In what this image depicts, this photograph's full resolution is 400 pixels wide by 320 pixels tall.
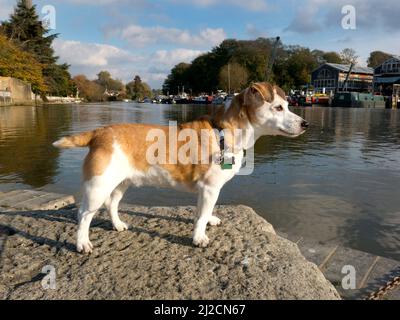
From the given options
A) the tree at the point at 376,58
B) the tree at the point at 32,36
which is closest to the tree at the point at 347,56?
the tree at the point at 376,58

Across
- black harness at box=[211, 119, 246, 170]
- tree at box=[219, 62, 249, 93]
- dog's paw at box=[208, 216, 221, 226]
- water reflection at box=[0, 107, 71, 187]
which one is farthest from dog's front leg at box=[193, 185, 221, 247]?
tree at box=[219, 62, 249, 93]

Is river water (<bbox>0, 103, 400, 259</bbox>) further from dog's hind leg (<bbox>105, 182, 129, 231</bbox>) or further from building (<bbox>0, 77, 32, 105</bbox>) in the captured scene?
building (<bbox>0, 77, 32, 105</bbox>)

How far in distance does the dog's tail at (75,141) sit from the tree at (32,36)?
64.3 metres

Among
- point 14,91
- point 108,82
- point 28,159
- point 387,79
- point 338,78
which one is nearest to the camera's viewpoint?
point 28,159

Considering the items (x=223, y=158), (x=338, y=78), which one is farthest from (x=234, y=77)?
(x=223, y=158)

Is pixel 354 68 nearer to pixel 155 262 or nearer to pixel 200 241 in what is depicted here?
pixel 200 241

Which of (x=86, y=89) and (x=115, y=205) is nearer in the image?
(x=115, y=205)

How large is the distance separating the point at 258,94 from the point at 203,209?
146 cm

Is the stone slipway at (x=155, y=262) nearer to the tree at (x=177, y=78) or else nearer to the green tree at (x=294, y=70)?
the green tree at (x=294, y=70)

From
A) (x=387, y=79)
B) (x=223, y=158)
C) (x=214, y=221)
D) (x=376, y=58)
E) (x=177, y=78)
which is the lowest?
(x=214, y=221)

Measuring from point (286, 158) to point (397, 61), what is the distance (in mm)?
86653

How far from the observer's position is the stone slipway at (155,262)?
339cm

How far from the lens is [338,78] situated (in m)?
87.8
